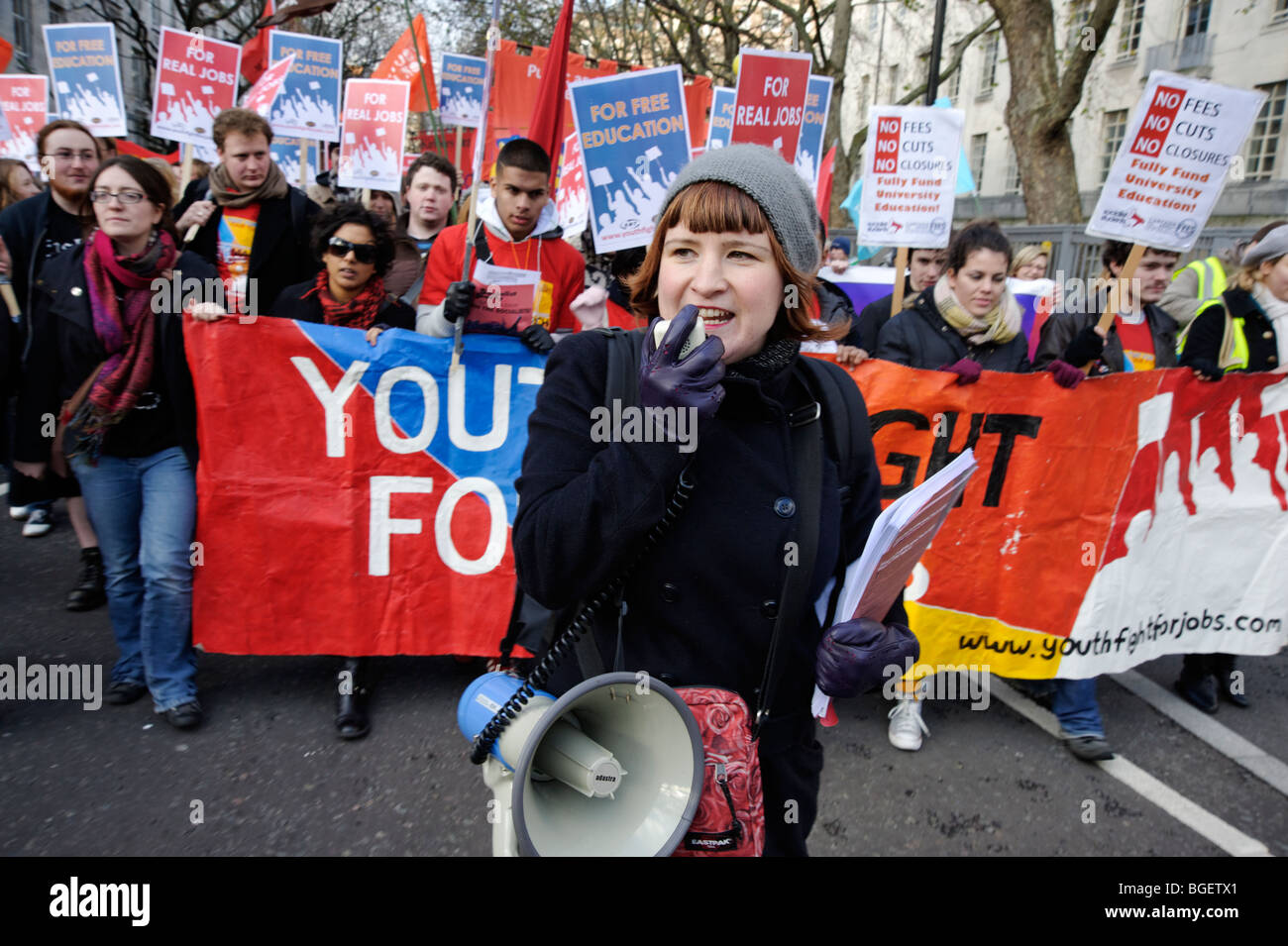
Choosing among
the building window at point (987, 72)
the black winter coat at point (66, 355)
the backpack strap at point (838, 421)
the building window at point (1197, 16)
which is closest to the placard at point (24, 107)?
the black winter coat at point (66, 355)

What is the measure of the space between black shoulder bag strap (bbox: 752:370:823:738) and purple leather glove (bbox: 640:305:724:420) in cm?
31

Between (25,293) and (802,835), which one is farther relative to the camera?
(25,293)

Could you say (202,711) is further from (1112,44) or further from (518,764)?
(1112,44)

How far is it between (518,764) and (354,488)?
8.80 feet

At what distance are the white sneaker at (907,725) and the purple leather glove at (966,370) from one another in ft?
4.63

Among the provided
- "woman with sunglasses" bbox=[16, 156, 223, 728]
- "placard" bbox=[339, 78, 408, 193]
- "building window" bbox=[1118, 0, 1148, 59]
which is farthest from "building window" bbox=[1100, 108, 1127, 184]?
"woman with sunglasses" bbox=[16, 156, 223, 728]

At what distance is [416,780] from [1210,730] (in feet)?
11.6

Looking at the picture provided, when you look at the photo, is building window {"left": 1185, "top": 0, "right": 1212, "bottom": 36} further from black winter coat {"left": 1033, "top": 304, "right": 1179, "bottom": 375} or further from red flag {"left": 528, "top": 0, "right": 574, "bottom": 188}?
red flag {"left": 528, "top": 0, "right": 574, "bottom": 188}

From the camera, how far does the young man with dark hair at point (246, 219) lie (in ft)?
15.0

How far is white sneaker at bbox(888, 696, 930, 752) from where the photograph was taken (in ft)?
12.1

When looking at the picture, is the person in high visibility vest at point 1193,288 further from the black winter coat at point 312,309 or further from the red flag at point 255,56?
the red flag at point 255,56

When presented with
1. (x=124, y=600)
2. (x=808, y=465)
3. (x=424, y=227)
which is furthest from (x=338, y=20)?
(x=808, y=465)

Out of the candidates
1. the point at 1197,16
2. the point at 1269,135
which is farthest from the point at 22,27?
the point at 1269,135

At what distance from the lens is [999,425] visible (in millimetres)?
3824
